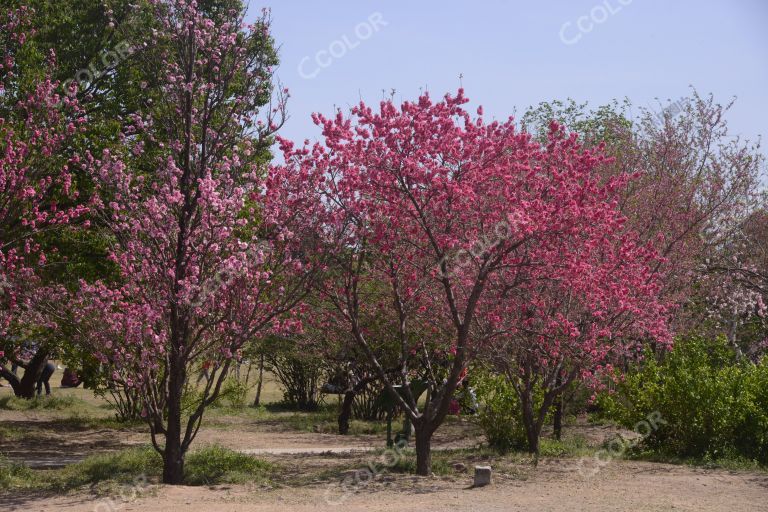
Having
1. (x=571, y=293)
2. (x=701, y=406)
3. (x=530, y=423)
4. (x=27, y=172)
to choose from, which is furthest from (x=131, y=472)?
(x=701, y=406)

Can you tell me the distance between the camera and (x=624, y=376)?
1537 centimetres

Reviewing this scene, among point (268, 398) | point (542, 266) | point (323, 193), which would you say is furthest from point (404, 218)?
point (268, 398)

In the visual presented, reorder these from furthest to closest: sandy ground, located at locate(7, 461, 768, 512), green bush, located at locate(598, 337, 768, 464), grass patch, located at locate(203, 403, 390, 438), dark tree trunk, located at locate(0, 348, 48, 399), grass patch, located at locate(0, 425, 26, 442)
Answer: dark tree trunk, located at locate(0, 348, 48, 399) < grass patch, located at locate(203, 403, 390, 438) < grass patch, located at locate(0, 425, 26, 442) < green bush, located at locate(598, 337, 768, 464) < sandy ground, located at locate(7, 461, 768, 512)

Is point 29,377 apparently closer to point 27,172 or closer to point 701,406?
point 27,172

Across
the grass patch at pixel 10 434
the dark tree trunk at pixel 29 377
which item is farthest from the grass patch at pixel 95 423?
the dark tree trunk at pixel 29 377

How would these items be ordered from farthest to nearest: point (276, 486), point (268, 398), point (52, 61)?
point (268, 398)
point (52, 61)
point (276, 486)

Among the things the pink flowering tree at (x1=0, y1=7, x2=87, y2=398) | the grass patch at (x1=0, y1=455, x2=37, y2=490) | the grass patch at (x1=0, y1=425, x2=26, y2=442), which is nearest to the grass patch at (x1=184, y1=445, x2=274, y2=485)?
the grass patch at (x1=0, y1=455, x2=37, y2=490)

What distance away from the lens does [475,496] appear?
10102 mm

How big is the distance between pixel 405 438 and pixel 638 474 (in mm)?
4794

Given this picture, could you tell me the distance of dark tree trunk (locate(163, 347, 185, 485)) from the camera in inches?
426

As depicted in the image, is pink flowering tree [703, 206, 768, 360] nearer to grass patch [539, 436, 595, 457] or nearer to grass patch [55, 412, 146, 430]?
grass patch [539, 436, 595, 457]

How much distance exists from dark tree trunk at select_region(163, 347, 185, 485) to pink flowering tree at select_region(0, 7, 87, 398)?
2.06m

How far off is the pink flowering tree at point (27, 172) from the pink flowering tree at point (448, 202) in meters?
3.77

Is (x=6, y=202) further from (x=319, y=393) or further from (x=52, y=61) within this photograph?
(x=319, y=393)
